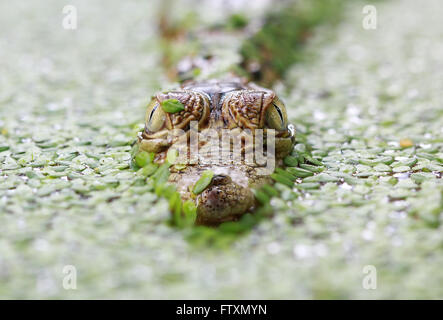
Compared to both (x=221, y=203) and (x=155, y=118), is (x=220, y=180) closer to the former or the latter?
(x=221, y=203)

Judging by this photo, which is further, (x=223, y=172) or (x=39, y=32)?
(x=39, y=32)

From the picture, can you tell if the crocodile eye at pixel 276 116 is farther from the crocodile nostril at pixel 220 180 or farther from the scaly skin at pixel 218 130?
the crocodile nostril at pixel 220 180

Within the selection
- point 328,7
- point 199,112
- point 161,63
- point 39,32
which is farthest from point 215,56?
point 328,7

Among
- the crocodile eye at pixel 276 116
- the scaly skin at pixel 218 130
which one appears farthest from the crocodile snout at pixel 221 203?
the crocodile eye at pixel 276 116

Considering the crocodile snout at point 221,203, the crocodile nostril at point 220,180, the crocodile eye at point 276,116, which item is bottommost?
the crocodile snout at point 221,203

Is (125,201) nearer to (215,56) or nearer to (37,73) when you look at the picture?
(215,56)

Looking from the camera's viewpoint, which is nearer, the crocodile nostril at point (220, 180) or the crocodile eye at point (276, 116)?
the crocodile nostril at point (220, 180)
